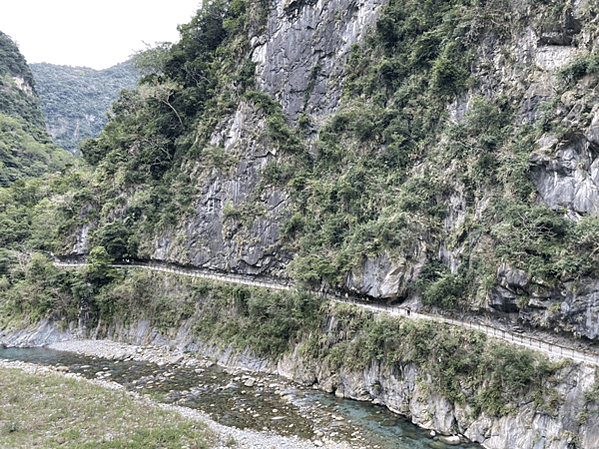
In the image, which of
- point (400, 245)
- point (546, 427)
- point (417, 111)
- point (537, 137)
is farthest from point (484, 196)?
point (546, 427)

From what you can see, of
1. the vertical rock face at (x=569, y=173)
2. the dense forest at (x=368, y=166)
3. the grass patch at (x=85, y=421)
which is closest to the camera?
the grass patch at (x=85, y=421)

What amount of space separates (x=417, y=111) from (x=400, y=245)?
1358cm

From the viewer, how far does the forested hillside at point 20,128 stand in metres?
76.0

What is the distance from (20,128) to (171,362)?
77.1m

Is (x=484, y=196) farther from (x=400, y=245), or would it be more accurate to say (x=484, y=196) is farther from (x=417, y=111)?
(x=417, y=111)

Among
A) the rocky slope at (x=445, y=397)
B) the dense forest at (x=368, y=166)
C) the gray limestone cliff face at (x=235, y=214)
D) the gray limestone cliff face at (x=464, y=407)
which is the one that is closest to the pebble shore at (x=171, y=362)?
the rocky slope at (x=445, y=397)

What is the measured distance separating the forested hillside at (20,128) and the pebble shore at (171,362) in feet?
169

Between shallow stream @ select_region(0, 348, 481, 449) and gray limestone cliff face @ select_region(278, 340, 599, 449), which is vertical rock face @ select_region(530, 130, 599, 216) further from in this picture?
shallow stream @ select_region(0, 348, 481, 449)

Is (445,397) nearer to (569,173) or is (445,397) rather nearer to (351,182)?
(569,173)

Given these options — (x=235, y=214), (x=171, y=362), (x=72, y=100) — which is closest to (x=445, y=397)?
(x=171, y=362)

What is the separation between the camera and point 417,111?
3450cm

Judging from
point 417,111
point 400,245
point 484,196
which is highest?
point 417,111

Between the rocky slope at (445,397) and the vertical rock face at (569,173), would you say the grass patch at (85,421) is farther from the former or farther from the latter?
the vertical rock face at (569,173)

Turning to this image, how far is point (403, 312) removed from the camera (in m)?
26.1
